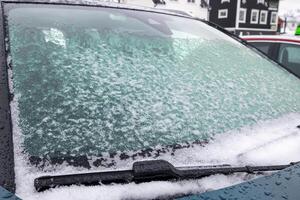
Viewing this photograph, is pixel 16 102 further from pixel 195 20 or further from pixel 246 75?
pixel 195 20

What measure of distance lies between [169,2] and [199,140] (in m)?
28.7

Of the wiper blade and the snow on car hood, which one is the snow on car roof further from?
the wiper blade

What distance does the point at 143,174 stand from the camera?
109 centimetres

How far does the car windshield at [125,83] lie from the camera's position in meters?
1.21

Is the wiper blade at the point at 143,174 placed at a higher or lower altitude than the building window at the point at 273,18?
higher

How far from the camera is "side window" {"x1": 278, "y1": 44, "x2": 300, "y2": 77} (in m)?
5.05

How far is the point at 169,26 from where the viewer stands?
7.04 ft

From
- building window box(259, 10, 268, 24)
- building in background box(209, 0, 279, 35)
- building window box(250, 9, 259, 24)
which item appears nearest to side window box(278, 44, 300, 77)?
building in background box(209, 0, 279, 35)

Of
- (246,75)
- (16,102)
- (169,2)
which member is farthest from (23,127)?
(169,2)

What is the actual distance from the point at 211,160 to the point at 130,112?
0.30 m

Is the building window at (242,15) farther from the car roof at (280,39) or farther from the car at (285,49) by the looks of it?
the car at (285,49)

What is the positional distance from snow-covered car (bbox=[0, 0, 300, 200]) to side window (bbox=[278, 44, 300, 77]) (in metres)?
3.20

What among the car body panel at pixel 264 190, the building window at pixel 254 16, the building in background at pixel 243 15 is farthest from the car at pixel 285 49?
the building window at pixel 254 16

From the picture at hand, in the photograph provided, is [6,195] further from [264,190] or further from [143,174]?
[264,190]
